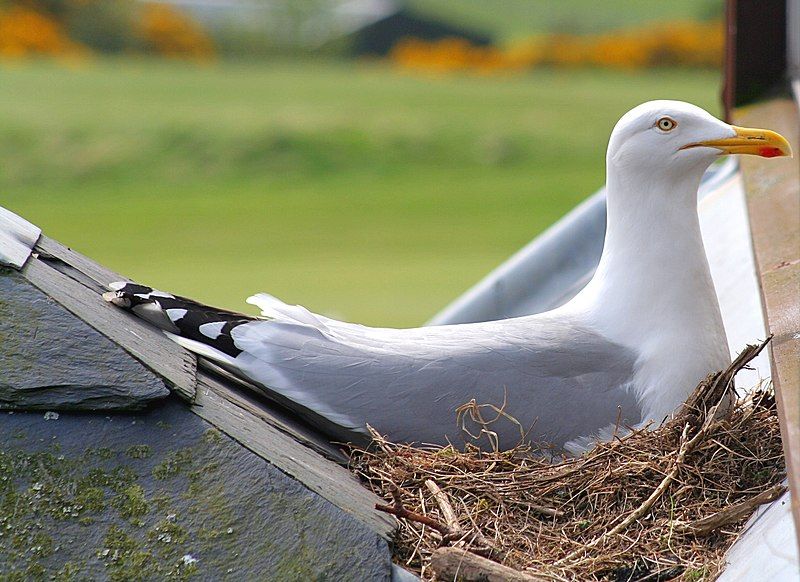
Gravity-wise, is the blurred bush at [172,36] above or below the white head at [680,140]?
above

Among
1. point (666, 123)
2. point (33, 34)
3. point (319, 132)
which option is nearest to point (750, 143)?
point (666, 123)

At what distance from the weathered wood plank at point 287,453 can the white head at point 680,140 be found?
1.18m

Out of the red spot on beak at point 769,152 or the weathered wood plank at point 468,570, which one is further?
the red spot on beak at point 769,152

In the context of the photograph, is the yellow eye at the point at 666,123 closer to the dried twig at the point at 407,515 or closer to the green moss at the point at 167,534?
the dried twig at the point at 407,515

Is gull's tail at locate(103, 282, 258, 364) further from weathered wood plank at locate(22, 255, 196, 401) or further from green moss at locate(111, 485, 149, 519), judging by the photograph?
green moss at locate(111, 485, 149, 519)

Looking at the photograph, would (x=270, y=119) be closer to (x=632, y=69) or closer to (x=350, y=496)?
(x=632, y=69)

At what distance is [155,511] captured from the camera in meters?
2.05

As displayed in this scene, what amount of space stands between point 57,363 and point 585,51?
31.5 metres

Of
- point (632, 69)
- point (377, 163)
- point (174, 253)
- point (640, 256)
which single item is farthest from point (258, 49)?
point (640, 256)

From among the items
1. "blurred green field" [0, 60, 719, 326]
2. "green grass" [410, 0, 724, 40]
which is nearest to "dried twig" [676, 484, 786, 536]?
"blurred green field" [0, 60, 719, 326]

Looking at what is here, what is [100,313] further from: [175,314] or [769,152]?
[769,152]

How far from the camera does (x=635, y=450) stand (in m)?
2.60

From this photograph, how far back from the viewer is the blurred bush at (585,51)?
30.5 m

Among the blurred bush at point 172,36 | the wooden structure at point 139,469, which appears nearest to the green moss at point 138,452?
the wooden structure at point 139,469
